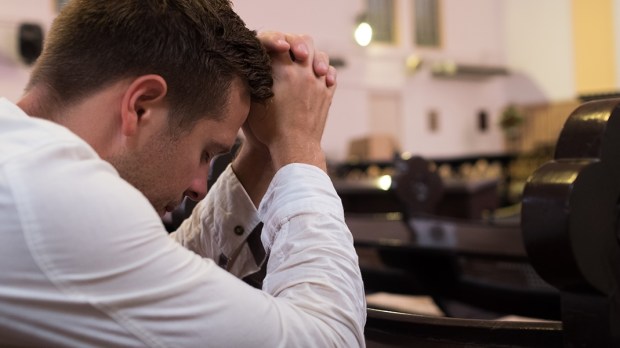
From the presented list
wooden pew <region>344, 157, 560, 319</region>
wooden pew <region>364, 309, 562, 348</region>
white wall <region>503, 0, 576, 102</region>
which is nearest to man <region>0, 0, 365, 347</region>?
wooden pew <region>364, 309, 562, 348</region>

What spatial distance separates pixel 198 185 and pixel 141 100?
191mm

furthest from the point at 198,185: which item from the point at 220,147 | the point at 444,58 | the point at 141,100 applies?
the point at 444,58

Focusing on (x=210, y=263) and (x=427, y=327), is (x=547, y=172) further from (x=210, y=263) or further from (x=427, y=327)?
(x=210, y=263)

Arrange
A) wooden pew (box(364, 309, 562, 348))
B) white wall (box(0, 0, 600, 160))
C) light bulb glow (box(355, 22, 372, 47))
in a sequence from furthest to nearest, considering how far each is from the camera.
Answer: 1. white wall (box(0, 0, 600, 160))
2. light bulb glow (box(355, 22, 372, 47))
3. wooden pew (box(364, 309, 562, 348))

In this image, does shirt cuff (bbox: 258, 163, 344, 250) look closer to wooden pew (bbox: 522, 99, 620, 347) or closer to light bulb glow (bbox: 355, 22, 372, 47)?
wooden pew (bbox: 522, 99, 620, 347)

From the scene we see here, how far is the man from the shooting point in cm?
67

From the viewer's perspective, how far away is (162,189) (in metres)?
0.95

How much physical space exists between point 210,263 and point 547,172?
1.39 feet

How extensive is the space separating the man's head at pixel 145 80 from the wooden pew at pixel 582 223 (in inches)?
17.6

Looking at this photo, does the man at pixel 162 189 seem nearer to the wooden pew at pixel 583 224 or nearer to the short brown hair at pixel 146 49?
the short brown hair at pixel 146 49

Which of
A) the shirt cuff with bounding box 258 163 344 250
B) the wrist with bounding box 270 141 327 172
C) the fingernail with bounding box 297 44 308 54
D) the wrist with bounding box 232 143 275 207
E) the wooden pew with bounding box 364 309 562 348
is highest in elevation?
the fingernail with bounding box 297 44 308 54

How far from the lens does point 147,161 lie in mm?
905

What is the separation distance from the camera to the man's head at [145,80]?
2.80 ft

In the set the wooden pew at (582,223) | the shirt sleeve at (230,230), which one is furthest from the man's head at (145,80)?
the wooden pew at (582,223)
